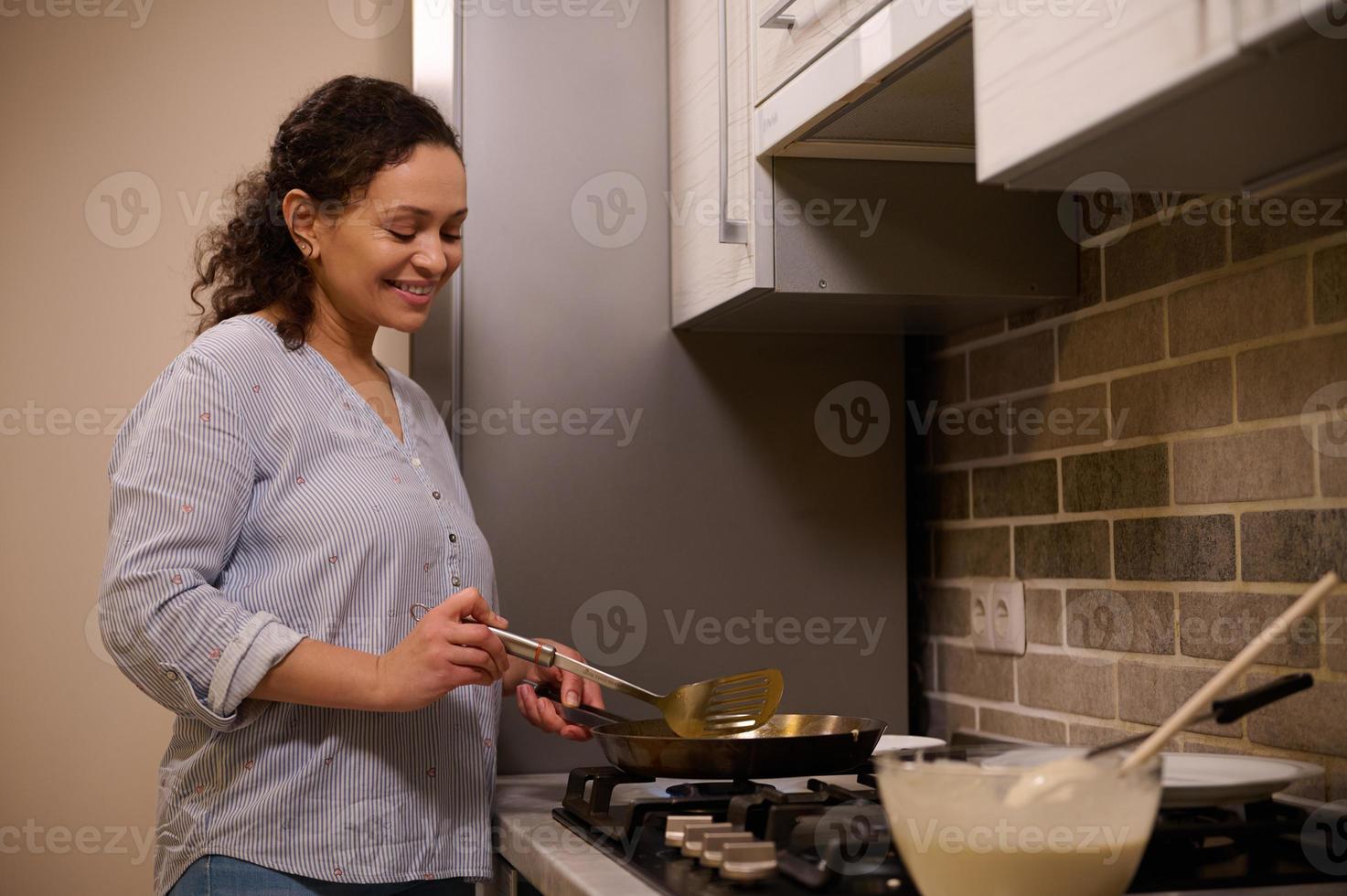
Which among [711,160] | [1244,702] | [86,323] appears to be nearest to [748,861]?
[1244,702]

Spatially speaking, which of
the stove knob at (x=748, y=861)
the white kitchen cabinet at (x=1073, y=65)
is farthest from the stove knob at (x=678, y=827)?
the white kitchen cabinet at (x=1073, y=65)

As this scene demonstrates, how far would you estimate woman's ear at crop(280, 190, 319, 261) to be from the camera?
134 centimetres

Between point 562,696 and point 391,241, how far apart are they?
0.53 metres

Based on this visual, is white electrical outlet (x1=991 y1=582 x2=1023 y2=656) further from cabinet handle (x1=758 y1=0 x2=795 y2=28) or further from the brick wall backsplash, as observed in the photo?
cabinet handle (x1=758 y1=0 x2=795 y2=28)

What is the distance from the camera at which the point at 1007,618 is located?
163 centimetres

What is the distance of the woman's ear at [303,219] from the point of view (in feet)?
4.41

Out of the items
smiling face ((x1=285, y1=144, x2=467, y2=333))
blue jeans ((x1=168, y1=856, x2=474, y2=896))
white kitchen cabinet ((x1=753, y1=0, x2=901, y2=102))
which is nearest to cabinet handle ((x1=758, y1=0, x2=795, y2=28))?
white kitchen cabinet ((x1=753, y1=0, x2=901, y2=102))

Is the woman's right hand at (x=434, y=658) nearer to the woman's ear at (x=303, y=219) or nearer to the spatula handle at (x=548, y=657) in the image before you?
the spatula handle at (x=548, y=657)

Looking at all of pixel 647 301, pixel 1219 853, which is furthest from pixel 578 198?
pixel 1219 853

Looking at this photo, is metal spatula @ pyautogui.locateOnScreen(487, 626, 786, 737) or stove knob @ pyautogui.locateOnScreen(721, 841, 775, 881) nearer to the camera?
stove knob @ pyautogui.locateOnScreen(721, 841, 775, 881)

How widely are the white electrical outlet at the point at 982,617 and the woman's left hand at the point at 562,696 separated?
20.8 inches

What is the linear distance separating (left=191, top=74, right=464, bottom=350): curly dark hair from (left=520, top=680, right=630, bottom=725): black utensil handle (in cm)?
48

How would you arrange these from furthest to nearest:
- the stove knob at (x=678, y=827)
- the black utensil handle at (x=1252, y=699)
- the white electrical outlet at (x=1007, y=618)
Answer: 1. the white electrical outlet at (x=1007, y=618)
2. the stove knob at (x=678, y=827)
3. the black utensil handle at (x=1252, y=699)

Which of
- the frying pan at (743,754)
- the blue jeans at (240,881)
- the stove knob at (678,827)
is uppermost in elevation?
the frying pan at (743,754)
